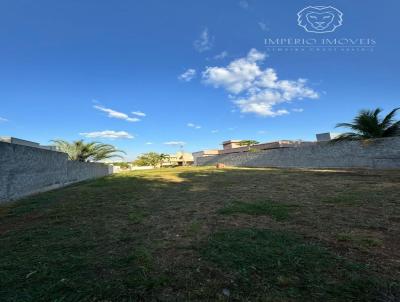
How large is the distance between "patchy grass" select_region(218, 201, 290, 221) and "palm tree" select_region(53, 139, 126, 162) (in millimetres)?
15833

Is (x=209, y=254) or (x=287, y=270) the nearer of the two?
(x=287, y=270)

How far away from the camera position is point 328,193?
6195 millimetres

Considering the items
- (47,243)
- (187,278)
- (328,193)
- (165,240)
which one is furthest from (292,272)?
(328,193)

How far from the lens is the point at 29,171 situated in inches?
313

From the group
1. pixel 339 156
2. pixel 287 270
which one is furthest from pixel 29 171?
pixel 339 156

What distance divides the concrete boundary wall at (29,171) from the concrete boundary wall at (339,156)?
15.5 m

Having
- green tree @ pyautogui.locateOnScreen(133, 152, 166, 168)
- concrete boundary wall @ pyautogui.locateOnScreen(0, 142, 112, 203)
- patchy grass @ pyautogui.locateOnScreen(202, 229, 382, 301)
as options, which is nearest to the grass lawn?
patchy grass @ pyautogui.locateOnScreen(202, 229, 382, 301)

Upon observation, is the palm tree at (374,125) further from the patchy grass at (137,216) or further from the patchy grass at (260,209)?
the patchy grass at (137,216)

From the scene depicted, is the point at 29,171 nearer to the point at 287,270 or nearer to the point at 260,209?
the point at 260,209

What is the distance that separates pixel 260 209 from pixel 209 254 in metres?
2.27

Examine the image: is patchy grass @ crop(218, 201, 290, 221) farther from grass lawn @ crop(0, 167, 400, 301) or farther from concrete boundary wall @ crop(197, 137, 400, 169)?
concrete boundary wall @ crop(197, 137, 400, 169)

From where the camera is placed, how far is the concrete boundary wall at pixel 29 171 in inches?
Answer: 259

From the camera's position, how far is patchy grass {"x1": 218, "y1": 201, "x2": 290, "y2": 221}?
4.35m

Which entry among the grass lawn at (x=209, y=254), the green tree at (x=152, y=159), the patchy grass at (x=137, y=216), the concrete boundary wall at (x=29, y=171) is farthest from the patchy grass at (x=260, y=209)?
the green tree at (x=152, y=159)
